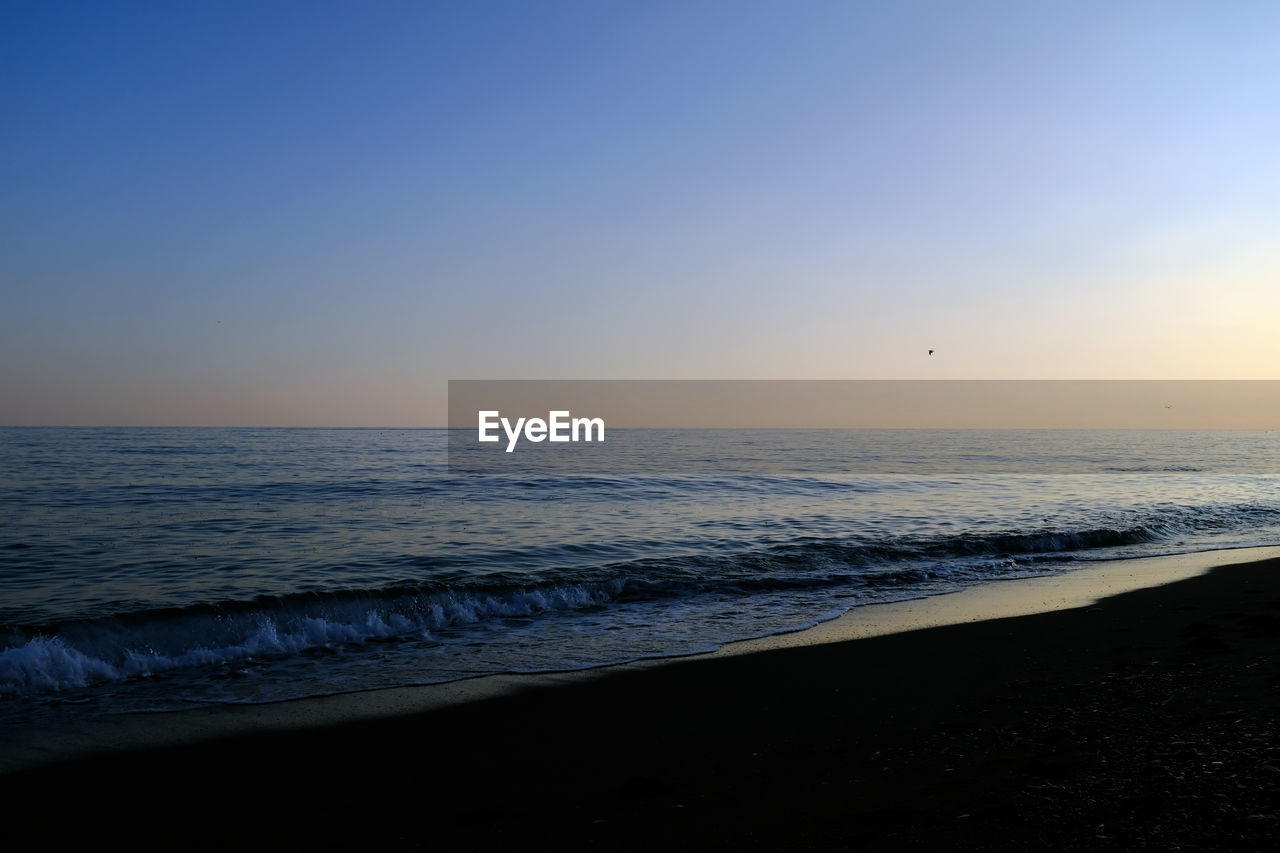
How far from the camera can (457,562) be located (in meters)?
14.3

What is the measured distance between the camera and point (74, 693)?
746cm

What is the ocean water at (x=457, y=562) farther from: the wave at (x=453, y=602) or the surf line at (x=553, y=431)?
the surf line at (x=553, y=431)

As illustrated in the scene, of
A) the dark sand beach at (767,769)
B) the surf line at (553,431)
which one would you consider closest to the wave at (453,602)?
the dark sand beach at (767,769)

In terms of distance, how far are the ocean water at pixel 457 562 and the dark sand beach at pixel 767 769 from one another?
1.97 metres

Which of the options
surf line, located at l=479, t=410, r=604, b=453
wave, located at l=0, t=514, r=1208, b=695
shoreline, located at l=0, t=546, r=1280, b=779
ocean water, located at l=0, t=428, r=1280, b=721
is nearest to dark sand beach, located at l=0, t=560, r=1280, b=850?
shoreline, located at l=0, t=546, r=1280, b=779

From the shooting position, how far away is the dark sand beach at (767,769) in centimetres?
375

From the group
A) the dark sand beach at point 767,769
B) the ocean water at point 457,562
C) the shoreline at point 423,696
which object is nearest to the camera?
the dark sand beach at point 767,769

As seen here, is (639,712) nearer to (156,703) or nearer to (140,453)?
(156,703)

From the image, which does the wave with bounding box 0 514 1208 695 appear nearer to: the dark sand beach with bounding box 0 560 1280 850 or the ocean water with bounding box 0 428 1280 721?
the ocean water with bounding box 0 428 1280 721

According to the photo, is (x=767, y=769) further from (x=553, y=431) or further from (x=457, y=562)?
(x=553, y=431)

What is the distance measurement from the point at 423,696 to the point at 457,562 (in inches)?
290

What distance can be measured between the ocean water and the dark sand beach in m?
1.97

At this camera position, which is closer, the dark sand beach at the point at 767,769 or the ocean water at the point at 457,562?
the dark sand beach at the point at 767,769

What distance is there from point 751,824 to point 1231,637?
21.8 feet
